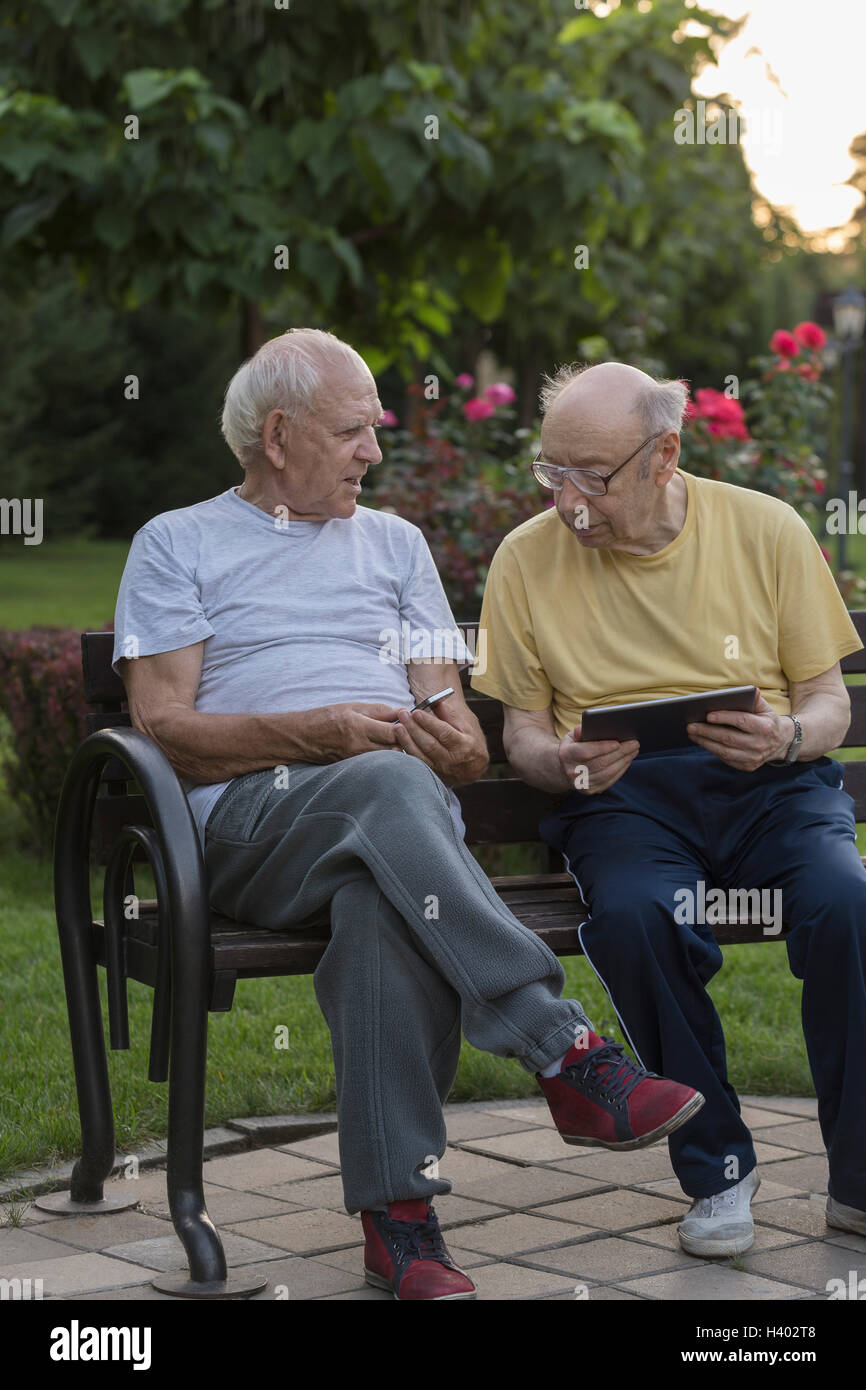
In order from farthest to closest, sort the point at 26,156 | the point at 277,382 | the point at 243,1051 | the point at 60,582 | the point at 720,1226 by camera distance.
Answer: the point at 60,582 → the point at 26,156 → the point at 243,1051 → the point at 277,382 → the point at 720,1226

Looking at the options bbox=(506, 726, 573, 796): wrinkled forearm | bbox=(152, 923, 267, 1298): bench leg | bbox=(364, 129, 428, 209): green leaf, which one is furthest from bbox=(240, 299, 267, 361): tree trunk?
bbox=(152, 923, 267, 1298): bench leg

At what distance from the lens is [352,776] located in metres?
2.92

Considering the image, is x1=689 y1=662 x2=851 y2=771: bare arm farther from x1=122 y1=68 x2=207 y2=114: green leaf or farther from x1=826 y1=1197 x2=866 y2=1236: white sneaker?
x1=122 y1=68 x2=207 y2=114: green leaf

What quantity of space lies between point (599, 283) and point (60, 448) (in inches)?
680

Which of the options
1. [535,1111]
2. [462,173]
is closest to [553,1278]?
[535,1111]

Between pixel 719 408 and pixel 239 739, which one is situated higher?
pixel 719 408

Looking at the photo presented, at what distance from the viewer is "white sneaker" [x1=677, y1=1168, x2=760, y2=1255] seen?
2961mm

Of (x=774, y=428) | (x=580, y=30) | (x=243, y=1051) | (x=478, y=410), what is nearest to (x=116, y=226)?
(x=478, y=410)

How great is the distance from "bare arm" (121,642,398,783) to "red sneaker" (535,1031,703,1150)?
67 cm

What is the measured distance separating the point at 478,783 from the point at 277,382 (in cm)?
90

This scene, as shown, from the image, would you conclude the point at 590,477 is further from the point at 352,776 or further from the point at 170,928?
the point at 170,928

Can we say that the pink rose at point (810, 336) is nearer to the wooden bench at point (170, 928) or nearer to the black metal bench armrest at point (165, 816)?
the wooden bench at point (170, 928)

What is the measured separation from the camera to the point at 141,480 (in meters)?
24.7

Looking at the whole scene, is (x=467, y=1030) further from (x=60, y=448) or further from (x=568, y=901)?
(x=60, y=448)
